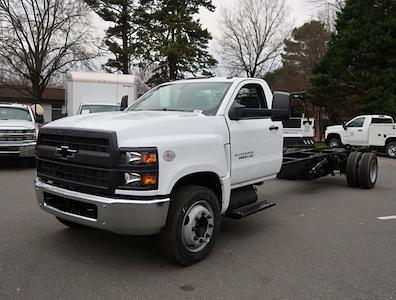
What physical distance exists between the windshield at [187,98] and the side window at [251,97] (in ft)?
0.85

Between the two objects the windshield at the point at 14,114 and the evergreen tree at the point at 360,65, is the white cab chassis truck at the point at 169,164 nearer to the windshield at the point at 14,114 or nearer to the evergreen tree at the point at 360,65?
the windshield at the point at 14,114

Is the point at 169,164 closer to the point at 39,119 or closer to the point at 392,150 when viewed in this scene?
the point at 39,119

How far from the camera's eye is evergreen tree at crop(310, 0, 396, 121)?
26.9 m

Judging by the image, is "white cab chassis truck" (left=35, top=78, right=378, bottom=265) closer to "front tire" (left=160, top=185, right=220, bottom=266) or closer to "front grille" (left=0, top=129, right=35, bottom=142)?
"front tire" (left=160, top=185, right=220, bottom=266)

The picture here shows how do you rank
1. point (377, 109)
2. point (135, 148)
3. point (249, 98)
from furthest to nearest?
point (377, 109) < point (249, 98) < point (135, 148)

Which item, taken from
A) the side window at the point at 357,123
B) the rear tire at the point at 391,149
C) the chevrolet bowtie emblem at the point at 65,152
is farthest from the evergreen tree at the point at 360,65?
the chevrolet bowtie emblem at the point at 65,152

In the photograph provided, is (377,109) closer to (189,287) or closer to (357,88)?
(357,88)

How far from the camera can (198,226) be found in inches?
191

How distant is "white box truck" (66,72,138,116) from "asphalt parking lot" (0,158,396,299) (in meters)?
10.5

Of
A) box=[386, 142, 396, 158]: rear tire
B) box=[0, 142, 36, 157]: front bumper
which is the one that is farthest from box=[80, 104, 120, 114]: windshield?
box=[386, 142, 396, 158]: rear tire

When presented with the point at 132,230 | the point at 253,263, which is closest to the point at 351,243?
the point at 253,263

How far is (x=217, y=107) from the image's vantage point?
5.40 m

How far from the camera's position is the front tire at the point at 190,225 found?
14.8ft

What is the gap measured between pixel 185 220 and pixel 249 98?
2.26 m
